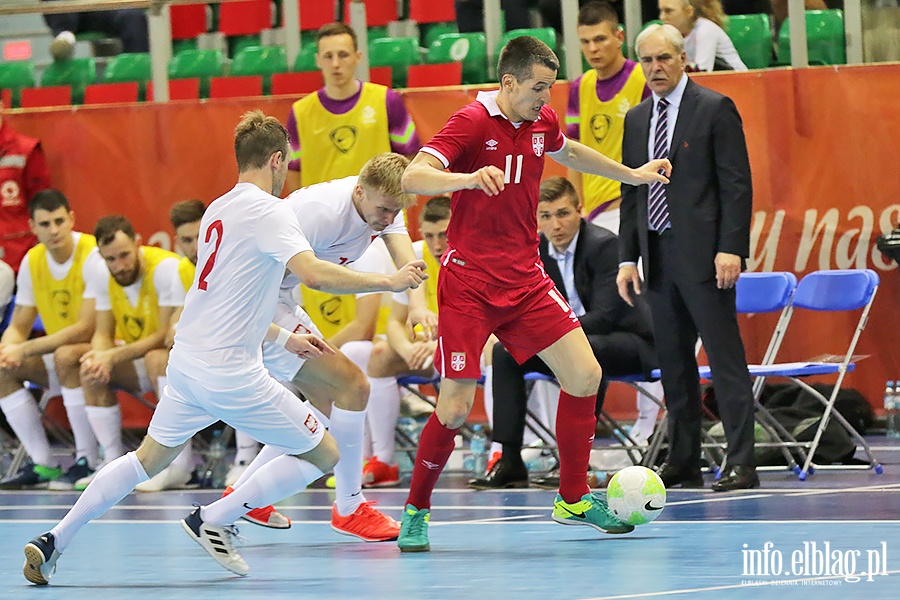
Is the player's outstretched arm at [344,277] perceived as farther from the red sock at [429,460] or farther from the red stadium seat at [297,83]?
the red stadium seat at [297,83]

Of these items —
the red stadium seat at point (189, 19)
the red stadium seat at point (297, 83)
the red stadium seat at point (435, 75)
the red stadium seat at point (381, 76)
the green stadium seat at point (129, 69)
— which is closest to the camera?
the red stadium seat at point (435, 75)

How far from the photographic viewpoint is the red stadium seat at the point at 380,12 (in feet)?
41.5

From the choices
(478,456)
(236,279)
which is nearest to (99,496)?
(236,279)

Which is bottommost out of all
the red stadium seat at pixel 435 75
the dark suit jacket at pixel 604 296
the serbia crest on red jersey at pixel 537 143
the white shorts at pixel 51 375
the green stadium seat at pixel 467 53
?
the white shorts at pixel 51 375

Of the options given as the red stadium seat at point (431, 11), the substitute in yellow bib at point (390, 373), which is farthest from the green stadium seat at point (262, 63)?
the substitute in yellow bib at point (390, 373)

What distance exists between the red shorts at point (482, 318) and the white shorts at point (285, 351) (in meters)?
0.78

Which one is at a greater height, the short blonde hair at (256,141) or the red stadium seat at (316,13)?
the red stadium seat at (316,13)

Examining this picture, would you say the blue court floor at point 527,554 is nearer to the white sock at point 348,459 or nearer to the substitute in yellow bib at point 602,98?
the white sock at point 348,459

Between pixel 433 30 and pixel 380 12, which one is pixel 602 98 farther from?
pixel 380 12

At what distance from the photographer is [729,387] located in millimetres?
8125

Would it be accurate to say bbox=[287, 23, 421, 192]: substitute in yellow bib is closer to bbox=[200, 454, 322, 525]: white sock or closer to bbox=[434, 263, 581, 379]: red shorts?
bbox=[434, 263, 581, 379]: red shorts

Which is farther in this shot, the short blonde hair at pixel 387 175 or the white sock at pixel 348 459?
the white sock at pixel 348 459

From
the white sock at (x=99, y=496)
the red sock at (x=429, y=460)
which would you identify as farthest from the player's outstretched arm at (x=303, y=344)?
the white sock at (x=99, y=496)

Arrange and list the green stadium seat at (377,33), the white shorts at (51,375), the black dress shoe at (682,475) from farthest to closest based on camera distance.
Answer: the green stadium seat at (377,33) < the white shorts at (51,375) < the black dress shoe at (682,475)
